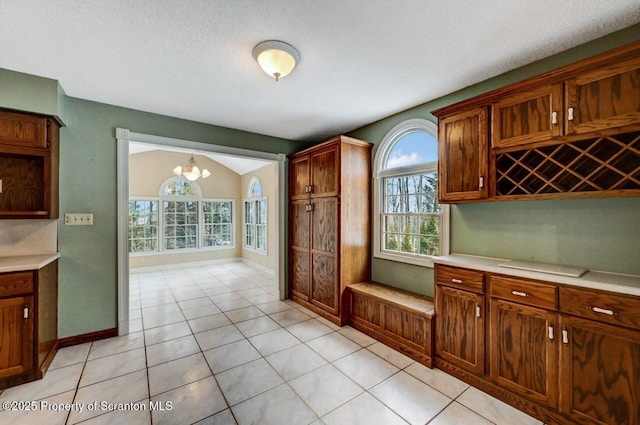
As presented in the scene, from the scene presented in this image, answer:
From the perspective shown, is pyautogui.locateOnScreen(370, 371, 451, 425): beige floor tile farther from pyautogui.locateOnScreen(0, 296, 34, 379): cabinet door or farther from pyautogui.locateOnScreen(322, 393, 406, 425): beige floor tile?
pyautogui.locateOnScreen(0, 296, 34, 379): cabinet door

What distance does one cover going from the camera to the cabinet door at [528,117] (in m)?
1.89

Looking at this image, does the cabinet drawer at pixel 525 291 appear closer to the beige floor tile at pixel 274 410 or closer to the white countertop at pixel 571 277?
the white countertop at pixel 571 277

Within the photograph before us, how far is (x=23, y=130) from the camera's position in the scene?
8.18 ft

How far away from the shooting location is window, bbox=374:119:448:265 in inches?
119

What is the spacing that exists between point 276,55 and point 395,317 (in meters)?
2.71

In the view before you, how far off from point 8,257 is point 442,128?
441 cm

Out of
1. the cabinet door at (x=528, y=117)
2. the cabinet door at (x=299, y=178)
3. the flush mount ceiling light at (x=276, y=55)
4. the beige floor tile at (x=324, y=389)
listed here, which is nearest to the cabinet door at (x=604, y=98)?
the cabinet door at (x=528, y=117)

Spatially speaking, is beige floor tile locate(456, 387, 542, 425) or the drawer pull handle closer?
the drawer pull handle

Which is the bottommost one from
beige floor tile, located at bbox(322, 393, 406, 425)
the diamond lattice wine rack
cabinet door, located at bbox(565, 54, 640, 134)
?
beige floor tile, located at bbox(322, 393, 406, 425)

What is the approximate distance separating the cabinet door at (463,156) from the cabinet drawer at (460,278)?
0.65 metres

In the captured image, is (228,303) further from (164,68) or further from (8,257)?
(164,68)

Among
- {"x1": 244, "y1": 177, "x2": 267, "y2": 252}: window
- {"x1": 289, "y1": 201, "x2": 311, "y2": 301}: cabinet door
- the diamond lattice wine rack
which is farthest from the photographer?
{"x1": 244, "y1": 177, "x2": 267, "y2": 252}: window

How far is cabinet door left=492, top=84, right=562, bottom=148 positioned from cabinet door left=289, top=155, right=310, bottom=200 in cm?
246

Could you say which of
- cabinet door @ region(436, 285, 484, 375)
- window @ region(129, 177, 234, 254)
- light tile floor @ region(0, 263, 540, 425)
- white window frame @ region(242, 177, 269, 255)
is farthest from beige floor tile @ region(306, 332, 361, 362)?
window @ region(129, 177, 234, 254)
